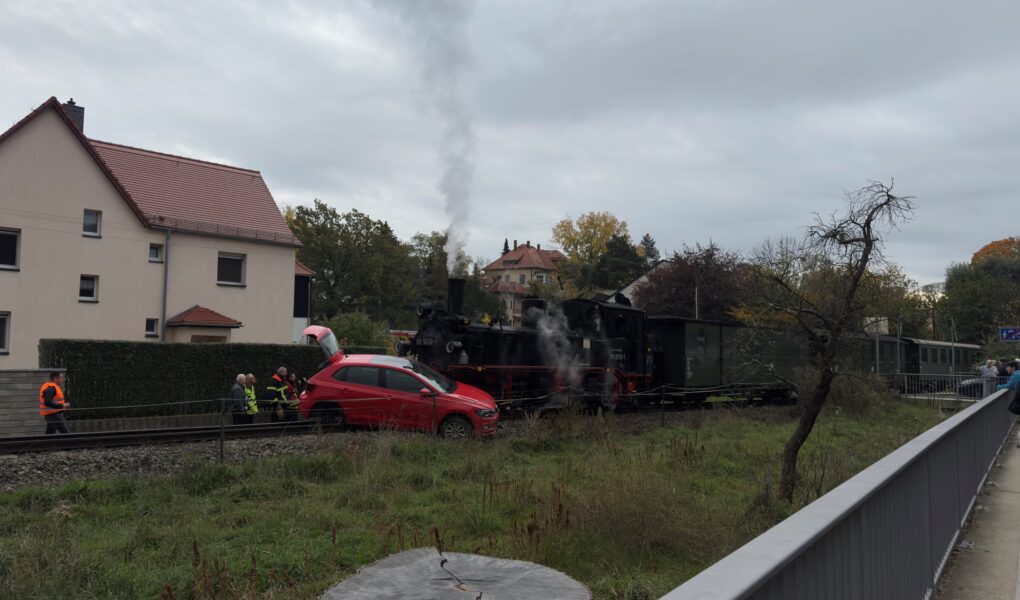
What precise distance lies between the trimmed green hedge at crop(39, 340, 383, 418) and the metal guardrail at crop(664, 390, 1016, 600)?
17102mm

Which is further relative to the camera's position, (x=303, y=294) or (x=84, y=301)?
(x=303, y=294)

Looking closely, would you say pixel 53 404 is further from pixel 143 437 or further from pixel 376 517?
pixel 376 517

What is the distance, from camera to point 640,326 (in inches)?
841

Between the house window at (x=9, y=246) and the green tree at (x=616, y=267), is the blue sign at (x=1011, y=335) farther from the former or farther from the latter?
the green tree at (x=616, y=267)

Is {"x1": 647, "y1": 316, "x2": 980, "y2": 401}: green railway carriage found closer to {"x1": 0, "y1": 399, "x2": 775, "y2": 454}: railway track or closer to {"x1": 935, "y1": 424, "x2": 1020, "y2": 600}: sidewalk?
{"x1": 0, "y1": 399, "x2": 775, "y2": 454}: railway track

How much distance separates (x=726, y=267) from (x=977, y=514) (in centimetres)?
3775

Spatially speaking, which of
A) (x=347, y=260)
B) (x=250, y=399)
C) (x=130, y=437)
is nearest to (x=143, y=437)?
(x=130, y=437)

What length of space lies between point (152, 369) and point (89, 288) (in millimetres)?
7534

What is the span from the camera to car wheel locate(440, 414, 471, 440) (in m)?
12.9

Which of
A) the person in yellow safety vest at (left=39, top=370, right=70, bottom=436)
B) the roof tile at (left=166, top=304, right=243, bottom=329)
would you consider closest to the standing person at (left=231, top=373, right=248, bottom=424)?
the person in yellow safety vest at (left=39, top=370, right=70, bottom=436)

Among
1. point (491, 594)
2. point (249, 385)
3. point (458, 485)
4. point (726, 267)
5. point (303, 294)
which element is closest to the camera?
point (491, 594)

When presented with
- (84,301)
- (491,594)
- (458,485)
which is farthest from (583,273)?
(491,594)

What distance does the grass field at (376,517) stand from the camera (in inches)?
227

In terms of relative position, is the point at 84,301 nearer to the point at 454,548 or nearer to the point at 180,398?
the point at 180,398
